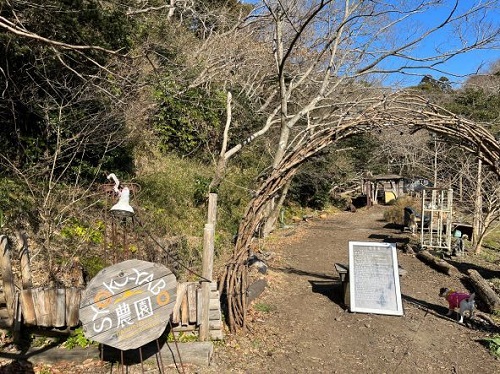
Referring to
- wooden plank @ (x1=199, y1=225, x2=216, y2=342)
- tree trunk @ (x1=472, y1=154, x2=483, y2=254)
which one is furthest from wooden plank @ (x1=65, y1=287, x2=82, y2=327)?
tree trunk @ (x1=472, y1=154, x2=483, y2=254)

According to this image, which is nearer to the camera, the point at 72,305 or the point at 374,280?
the point at 72,305

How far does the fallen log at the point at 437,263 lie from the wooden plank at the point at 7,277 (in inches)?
336

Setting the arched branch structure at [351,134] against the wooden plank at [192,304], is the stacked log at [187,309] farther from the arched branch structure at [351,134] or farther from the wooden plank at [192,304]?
the arched branch structure at [351,134]

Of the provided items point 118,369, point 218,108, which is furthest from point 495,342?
point 218,108

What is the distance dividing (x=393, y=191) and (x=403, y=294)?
835 inches

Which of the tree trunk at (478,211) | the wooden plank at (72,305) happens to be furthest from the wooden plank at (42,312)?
the tree trunk at (478,211)

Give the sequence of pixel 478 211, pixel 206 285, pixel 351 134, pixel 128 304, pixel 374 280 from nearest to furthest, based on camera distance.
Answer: pixel 128 304
pixel 206 285
pixel 351 134
pixel 374 280
pixel 478 211

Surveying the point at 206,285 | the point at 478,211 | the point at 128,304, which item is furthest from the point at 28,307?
the point at 478,211

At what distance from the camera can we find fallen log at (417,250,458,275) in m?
9.16

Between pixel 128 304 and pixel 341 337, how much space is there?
307cm

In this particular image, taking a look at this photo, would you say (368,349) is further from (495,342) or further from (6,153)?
(6,153)

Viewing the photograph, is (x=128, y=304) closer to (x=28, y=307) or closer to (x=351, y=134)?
(x=28, y=307)

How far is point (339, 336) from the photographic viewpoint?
18.2ft

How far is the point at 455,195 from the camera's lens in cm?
1964
